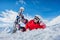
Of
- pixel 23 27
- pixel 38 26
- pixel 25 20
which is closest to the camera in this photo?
pixel 38 26

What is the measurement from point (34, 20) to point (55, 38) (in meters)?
4.02

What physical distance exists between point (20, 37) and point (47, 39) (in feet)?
5.40

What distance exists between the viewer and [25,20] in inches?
518

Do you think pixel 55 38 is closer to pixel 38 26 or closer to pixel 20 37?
pixel 20 37

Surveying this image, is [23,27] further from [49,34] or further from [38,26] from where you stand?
[49,34]

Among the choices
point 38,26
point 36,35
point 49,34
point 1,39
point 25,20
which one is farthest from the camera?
point 25,20

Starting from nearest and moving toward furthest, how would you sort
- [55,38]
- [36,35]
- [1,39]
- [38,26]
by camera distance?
[55,38] < [36,35] < [1,39] < [38,26]

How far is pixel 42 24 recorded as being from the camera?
11.5 meters

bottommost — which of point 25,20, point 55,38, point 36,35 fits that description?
point 55,38

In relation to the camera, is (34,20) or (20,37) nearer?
(20,37)

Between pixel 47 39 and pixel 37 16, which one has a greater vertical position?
pixel 37 16

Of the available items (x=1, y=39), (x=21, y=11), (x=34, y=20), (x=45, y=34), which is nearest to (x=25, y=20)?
(x=21, y=11)

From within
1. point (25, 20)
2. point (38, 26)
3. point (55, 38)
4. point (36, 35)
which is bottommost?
point (55, 38)

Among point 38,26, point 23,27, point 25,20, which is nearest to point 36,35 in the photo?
point 38,26
